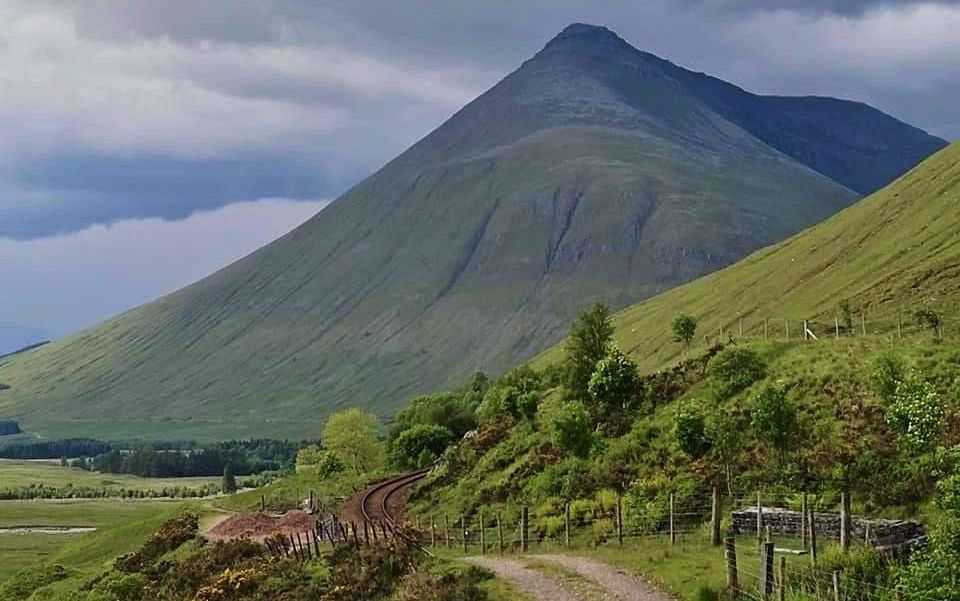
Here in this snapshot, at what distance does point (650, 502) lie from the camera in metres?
47.1

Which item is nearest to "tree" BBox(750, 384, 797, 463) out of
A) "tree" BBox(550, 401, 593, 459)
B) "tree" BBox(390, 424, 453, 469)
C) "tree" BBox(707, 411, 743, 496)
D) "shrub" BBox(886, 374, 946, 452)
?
"tree" BBox(707, 411, 743, 496)

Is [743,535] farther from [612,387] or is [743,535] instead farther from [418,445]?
[418,445]

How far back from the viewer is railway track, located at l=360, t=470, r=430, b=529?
211 feet

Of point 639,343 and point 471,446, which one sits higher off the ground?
point 639,343

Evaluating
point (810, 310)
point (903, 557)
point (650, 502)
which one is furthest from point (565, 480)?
point (810, 310)

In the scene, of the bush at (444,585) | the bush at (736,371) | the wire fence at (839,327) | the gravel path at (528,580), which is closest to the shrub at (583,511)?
the gravel path at (528,580)

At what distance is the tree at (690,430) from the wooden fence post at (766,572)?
2105 cm

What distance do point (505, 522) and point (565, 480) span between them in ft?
14.3

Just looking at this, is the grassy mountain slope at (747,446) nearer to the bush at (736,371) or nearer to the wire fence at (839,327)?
the bush at (736,371)

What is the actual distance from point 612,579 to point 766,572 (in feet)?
24.3

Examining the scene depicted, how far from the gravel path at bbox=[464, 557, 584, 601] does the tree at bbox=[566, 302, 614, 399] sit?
103ft

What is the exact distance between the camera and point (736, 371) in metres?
56.7

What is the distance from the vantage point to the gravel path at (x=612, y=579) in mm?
31484

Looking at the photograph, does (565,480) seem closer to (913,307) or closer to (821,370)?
(821,370)
